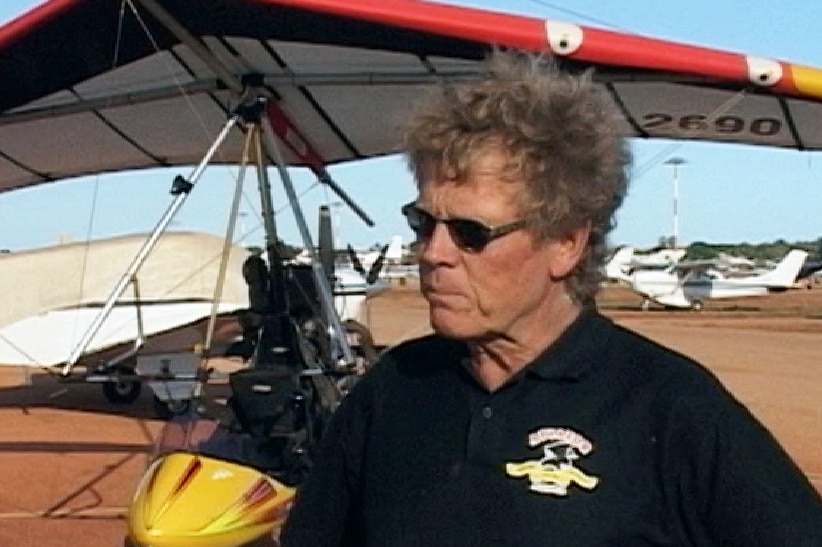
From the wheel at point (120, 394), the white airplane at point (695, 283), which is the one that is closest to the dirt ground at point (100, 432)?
the wheel at point (120, 394)

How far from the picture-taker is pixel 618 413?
1909 mm

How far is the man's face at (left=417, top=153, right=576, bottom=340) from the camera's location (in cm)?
200

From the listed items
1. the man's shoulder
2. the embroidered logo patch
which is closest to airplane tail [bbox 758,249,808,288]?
the man's shoulder

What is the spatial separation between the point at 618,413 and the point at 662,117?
6.07m

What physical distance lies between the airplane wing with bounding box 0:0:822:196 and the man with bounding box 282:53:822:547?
3.49 m

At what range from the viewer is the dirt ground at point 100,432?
7.79m

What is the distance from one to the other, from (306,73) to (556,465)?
6.61 meters

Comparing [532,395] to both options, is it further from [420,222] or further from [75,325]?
[75,325]

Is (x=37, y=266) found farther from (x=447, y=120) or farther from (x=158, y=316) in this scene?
(x=447, y=120)

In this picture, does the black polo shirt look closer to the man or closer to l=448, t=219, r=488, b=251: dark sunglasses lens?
the man

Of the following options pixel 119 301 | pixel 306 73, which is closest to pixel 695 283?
pixel 119 301

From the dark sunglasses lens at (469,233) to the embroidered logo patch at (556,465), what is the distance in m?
0.27

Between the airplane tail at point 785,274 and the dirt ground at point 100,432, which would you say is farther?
the airplane tail at point 785,274

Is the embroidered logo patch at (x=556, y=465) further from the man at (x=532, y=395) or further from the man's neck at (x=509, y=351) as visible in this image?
the man's neck at (x=509, y=351)
